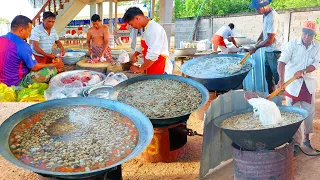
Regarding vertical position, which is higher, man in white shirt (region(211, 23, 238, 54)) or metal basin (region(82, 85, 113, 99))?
man in white shirt (region(211, 23, 238, 54))

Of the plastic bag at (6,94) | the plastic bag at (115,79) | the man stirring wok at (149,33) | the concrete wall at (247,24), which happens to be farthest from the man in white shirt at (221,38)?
the plastic bag at (6,94)

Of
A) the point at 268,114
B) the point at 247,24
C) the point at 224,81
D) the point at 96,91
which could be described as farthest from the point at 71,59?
the point at 247,24

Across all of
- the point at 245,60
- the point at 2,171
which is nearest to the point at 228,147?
the point at 245,60

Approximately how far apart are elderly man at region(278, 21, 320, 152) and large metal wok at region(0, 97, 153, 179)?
2.11m

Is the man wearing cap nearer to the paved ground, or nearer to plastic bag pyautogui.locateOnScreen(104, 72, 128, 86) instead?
the paved ground

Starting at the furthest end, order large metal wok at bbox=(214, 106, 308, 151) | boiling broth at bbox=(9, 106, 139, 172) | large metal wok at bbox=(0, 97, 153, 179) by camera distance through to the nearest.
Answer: large metal wok at bbox=(214, 106, 308, 151) < boiling broth at bbox=(9, 106, 139, 172) < large metal wok at bbox=(0, 97, 153, 179)

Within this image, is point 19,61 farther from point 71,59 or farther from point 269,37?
point 269,37

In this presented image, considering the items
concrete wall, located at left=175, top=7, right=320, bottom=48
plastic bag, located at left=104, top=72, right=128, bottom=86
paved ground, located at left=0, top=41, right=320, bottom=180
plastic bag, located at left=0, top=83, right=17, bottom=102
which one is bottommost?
paved ground, located at left=0, top=41, right=320, bottom=180

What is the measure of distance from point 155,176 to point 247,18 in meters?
10.0

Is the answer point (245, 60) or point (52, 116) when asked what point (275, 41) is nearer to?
point (245, 60)

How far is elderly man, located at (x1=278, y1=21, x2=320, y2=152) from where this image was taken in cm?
358

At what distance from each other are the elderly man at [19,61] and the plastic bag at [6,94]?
19 cm

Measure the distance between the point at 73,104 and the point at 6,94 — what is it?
9.83 feet

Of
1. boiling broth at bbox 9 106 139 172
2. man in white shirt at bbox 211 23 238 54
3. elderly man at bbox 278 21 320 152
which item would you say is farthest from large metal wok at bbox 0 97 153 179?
man in white shirt at bbox 211 23 238 54
